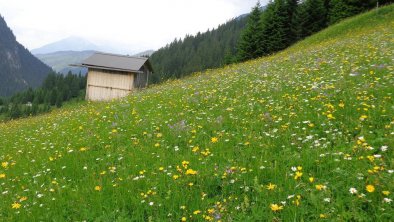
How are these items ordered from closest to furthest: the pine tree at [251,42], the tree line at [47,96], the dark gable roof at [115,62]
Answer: the dark gable roof at [115,62]
the pine tree at [251,42]
the tree line at [47,96]

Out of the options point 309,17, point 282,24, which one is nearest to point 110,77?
point 282,24

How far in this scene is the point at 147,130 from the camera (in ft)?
30.1

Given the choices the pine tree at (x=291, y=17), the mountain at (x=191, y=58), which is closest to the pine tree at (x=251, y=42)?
the pine tree at (x=291, y=17)

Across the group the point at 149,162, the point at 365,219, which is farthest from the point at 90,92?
the point at 365,219

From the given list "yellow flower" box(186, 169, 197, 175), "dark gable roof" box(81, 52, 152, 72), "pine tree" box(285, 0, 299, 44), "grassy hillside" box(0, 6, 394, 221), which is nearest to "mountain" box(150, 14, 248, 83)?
"pine tree" box(285, 0, 299, 44)

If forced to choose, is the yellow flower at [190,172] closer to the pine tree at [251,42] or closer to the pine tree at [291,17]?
the pine tree at [251,42]

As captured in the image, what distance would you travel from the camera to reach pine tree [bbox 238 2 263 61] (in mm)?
54044

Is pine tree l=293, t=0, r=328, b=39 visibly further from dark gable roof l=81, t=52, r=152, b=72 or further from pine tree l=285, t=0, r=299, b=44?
dark gable roof l=81, t=52, r=152, b=72

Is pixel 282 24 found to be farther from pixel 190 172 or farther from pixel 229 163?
pixel 190 172

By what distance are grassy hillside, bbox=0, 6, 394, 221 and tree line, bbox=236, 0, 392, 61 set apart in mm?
43816

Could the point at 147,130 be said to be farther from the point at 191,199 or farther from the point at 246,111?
the point at 191,199

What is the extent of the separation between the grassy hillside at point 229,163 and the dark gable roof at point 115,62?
110 feet

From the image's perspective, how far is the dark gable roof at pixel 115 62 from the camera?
4334cm

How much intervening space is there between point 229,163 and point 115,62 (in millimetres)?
41511
